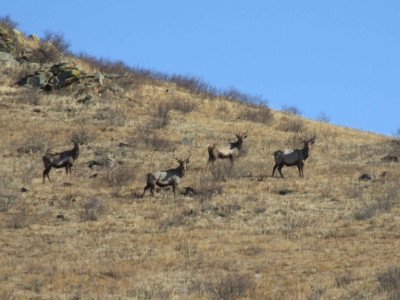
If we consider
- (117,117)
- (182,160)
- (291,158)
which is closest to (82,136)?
(117,117)

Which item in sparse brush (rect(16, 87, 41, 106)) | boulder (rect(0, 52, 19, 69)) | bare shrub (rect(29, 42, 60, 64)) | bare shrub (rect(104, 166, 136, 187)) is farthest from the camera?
bare shrub (rect(29, 42, 60, 64))

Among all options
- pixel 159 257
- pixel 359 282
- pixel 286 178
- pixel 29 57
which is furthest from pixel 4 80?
pixel 359 282

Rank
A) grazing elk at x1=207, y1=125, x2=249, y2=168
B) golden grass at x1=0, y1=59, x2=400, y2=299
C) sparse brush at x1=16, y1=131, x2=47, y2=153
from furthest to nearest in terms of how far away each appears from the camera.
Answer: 1. sparse brush at x1=16, y1=131, x2=47, y2=153
2. grazing elk at x1=207, y1=125, x2=249, y2=168
3. golden grass at x1=0, y1=59, x2=400, y2=299

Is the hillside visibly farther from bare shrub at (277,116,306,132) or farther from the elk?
the elk

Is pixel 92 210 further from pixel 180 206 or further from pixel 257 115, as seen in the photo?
pixel 257 115

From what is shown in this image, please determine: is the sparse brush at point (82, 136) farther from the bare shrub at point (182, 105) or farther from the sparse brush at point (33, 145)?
the bare shrub at point (182, 105)

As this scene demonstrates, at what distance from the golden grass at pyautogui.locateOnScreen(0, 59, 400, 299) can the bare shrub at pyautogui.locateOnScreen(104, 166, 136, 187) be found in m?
0.07

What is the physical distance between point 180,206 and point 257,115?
1979cm

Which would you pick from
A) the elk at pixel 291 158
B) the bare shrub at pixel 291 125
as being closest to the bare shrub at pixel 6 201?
the elk at pixel 291 158

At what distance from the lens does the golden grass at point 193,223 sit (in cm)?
1602

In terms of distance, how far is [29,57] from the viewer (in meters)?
48.4

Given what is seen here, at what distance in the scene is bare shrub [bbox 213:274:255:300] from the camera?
14.9 m

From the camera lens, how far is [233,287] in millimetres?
15109

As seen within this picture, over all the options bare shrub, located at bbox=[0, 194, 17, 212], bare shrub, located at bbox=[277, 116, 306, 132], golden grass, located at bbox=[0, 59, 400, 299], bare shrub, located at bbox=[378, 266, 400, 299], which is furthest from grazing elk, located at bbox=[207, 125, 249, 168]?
bare shrub, located at bbox=[378, 266, 400, 299]
